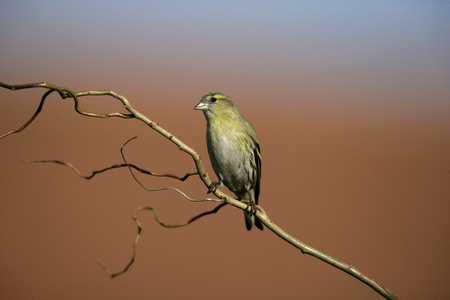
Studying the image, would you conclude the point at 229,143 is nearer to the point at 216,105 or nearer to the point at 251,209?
the point at 216,105

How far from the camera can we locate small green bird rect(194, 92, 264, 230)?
7.05ft

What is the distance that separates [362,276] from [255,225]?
1243 millimetres

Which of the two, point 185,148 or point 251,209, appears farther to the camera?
point 251,209

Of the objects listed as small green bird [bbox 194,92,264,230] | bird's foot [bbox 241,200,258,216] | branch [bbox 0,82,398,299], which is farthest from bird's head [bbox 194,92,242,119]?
branch [bbox 0,82,398,299]

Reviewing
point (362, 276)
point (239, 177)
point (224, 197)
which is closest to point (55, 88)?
point (224, 197)

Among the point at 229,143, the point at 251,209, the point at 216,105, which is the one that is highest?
the point at 216,105

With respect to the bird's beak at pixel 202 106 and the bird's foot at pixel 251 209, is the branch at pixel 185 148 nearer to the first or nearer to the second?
the bird's foot at pixel 251 209

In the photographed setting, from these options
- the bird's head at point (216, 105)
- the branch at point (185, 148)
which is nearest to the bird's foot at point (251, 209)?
the branch at point (185, 148)

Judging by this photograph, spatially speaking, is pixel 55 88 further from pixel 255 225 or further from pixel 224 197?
pixel 255 225

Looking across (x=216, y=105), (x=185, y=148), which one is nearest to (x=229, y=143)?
(x=216, y=105)

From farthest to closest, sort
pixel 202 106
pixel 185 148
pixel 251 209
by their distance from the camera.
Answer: pixel 202 106 → pixel 251 209 → pixel 185 148

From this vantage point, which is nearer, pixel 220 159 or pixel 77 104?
pixel 77 104

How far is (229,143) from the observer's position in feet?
7.09

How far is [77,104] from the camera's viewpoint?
0.96 m
